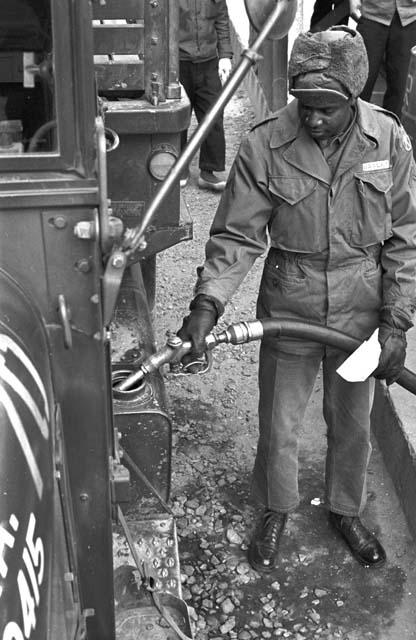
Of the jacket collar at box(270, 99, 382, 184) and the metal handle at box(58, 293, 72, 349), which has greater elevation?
the jacket collar at box(270, 99, 382, 184)

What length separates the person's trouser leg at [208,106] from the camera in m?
6.15

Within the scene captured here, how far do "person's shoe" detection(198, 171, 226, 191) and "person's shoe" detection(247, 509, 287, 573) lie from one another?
3.80 metres

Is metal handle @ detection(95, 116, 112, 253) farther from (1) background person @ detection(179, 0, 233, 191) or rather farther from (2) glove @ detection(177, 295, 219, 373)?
(1) background person @ detection(179, 0, 233, 191)

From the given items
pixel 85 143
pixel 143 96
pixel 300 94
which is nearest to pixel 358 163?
pixel 300 94

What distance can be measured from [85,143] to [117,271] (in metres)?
0.27

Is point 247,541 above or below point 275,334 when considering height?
below

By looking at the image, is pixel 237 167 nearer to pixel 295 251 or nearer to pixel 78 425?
pixel 295 251

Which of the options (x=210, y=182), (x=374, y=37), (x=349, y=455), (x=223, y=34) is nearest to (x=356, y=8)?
(x=374, y=37)

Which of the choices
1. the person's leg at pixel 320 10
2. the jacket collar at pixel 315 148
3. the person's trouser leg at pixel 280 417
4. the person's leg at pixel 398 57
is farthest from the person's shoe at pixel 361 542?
the person's leg at pixel 320 10

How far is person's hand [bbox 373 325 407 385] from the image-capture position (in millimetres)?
2775

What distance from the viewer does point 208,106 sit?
619 cm

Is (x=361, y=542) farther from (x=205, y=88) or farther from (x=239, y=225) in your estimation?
(x=205, y=88)

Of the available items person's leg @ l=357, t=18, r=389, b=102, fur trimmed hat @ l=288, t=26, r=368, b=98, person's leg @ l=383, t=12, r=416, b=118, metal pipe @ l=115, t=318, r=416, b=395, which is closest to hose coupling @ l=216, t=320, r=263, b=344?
metal pipe @ l=115, t=318, r=416, b=395

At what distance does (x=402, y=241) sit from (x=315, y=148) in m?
0.44
